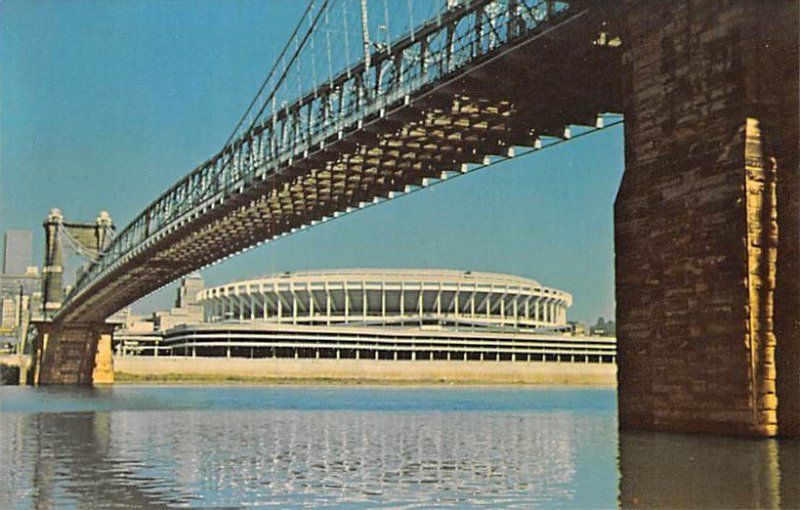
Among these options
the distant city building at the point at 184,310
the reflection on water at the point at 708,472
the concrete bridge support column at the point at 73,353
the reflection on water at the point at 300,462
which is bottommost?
the reflection on water at the point at 300,462

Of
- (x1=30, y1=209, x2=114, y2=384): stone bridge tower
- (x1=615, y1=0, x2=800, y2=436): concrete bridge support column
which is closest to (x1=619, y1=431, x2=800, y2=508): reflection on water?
(x1=615, y1=0, x2=800, y2=436): concrete bridge support column

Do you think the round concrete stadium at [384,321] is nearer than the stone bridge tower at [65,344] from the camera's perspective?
No

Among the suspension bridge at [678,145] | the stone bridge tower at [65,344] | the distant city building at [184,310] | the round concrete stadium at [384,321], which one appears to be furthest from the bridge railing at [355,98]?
the distant city building at [184,310]

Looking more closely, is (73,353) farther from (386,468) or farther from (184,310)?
(386,468)

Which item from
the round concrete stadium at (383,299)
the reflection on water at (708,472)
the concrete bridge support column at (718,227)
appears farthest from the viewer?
the round concrete stadium at (383,299)

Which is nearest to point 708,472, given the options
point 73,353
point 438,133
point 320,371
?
point 438,133

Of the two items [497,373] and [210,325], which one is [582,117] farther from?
[210,325]

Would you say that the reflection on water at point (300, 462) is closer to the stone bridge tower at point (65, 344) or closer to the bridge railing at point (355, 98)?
the bridge railing at point (355, 98)

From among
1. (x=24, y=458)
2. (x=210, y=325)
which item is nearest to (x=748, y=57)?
(x=24, y=458)
